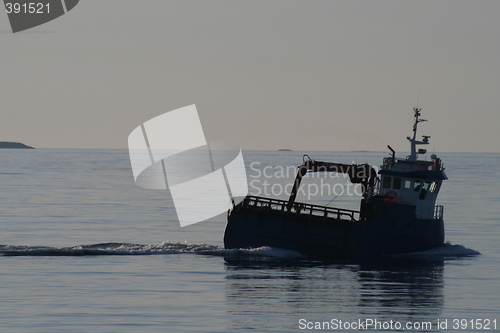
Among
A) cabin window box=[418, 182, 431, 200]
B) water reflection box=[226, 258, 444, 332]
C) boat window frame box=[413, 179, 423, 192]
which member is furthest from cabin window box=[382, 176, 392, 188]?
water reflection box=[226, 258, 444, 332]

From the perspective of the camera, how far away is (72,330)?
1083 inches

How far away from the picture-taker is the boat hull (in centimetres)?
4591

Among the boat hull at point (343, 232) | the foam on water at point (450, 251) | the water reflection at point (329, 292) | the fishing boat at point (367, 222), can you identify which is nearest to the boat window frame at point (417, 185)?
the fishing boat at point (367, 222)

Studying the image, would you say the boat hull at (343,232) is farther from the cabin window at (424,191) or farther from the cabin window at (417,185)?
the cabin window at (417,185)

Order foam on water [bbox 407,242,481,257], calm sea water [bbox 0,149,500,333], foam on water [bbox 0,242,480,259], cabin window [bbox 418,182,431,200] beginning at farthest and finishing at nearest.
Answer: foam on water [bbox 407,242,481,257] → cabin window [bbox 418,182,431,200] → foam on water [bbox 0,242,480,259] → calm sea water [bbox 0,149,500,333]

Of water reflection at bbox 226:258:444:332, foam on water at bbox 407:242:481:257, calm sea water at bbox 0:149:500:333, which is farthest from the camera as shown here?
foam on water at bbox 407:242:481:257

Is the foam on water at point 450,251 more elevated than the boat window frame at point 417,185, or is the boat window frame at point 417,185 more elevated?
the boat window frame at point 417,185

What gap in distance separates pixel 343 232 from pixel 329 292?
10982mm

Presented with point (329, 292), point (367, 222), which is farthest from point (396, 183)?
point (329, 292)

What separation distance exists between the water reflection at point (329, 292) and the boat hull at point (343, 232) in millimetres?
1393

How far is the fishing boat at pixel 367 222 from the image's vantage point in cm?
4597

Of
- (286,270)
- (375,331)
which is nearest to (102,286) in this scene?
(286,270)

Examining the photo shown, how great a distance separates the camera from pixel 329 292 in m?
35.4

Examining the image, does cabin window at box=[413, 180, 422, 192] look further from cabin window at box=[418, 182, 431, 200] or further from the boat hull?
the boat hull
